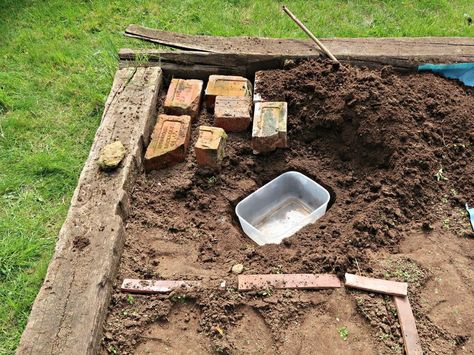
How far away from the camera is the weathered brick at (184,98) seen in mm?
3445

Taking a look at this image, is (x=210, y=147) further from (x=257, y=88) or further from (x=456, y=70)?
(x=456, y=70)

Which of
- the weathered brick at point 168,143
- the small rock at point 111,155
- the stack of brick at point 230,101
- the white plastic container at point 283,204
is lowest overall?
the white plastic container at point 283,204

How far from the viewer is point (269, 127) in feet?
10.5

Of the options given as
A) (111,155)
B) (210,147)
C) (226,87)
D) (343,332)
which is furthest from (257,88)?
(343,332)

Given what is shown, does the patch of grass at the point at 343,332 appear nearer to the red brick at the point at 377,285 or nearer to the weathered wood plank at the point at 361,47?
the red brick at the point at 377,285

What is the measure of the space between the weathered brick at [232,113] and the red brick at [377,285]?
53.7 inches

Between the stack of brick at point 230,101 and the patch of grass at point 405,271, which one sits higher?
the stack of brick at point 230,101

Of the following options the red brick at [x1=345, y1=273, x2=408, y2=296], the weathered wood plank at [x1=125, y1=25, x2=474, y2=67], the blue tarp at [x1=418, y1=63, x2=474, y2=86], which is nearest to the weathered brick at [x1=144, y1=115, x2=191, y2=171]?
the weathered wood plank at [x1=125, y1=25, x2=474, y2=67]

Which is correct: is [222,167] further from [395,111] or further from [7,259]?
[7,259]

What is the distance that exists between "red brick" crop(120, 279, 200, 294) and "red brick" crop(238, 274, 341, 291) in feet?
0.85

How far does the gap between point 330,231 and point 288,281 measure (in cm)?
46

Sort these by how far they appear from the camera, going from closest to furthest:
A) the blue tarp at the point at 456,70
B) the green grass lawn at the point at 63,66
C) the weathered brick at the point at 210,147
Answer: the green grass lawn at the point at 63,66 < the weathered brick at the point at 210,147 < the blue tarp at the point at 456,70

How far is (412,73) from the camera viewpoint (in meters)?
3.68

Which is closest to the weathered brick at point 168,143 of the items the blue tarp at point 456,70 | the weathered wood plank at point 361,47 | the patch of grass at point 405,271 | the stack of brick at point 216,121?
the stack of brick at point 216,121
